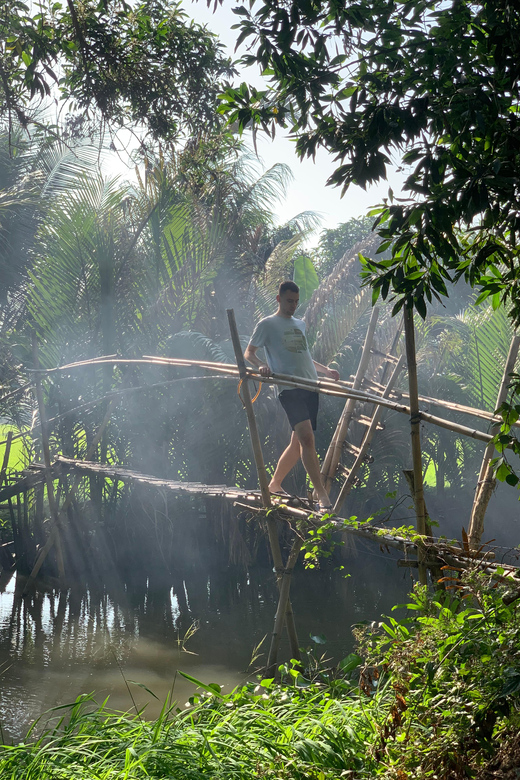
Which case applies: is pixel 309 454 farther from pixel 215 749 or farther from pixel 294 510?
pixel 215 749

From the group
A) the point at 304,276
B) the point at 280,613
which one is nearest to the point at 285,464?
the point at 280,613

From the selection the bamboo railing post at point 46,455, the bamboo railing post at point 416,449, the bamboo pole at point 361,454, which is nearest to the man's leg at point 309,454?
the bamboo pole at point 361,454

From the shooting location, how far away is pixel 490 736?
67.1 inches

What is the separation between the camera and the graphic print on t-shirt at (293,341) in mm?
3846

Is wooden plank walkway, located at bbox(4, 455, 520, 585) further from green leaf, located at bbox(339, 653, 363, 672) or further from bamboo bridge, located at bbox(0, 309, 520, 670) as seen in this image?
green leaf, located at bbox(339, 653, 363, 672)

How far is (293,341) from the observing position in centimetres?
385

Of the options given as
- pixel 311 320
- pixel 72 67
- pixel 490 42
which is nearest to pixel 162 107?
pixel 72 67

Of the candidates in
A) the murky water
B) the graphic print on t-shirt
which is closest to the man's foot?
the graphic print on t-shirt

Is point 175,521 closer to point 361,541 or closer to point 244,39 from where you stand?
point 361,541

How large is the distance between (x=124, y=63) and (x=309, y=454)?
8.28 ft

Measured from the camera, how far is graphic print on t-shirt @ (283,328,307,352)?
12.6ft

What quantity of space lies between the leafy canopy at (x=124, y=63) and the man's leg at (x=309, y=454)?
82.6 inches

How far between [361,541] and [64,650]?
3616 mm

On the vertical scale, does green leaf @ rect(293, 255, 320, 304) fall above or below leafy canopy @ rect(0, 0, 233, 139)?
below
